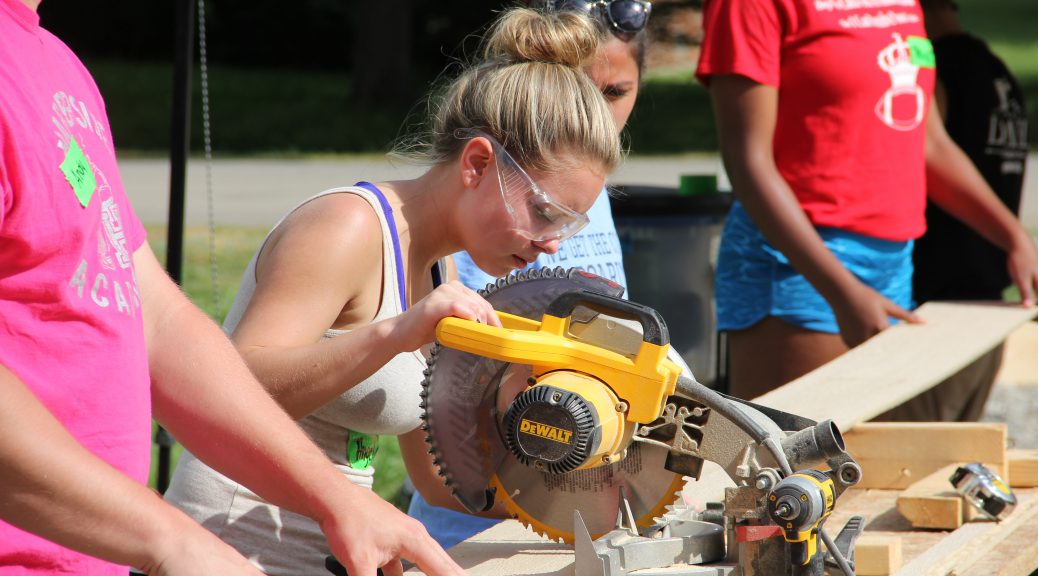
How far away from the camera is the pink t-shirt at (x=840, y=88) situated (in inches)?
125

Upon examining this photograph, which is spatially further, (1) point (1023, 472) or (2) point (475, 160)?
(1) point (1023, 472)

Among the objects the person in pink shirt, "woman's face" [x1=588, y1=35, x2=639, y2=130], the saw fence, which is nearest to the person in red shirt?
the saw fence

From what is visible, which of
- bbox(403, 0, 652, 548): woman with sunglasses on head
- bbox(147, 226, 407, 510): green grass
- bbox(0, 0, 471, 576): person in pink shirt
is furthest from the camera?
bbox(147, 226, 407, 510): green grass

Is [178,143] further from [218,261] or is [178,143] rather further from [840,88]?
[218,261]

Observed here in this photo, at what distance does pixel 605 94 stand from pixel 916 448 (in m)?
1.04

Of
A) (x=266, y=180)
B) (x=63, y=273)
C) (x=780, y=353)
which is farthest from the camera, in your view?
(x=266, y=180)

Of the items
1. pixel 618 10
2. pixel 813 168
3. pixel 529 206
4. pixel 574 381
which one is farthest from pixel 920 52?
pixel 574 381

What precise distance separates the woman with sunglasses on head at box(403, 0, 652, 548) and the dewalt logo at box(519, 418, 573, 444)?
895mm

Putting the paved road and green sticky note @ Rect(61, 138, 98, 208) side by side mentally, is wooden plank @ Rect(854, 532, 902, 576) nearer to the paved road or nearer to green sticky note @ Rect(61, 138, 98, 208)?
green sticky note @ Rect(61, 138, 98, 208)


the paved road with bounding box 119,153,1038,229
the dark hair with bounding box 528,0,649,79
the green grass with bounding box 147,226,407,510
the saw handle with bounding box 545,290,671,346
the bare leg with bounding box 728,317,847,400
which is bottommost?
the paved road with bounding box 119,153,1038,229

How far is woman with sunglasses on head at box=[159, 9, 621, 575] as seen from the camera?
186 centimetres

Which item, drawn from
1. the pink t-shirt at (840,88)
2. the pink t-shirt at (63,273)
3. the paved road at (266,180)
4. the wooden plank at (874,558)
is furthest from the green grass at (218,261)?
the pink t-shirt at (63,273)

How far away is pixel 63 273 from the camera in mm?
1314

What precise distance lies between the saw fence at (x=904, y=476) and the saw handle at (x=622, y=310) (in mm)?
348
